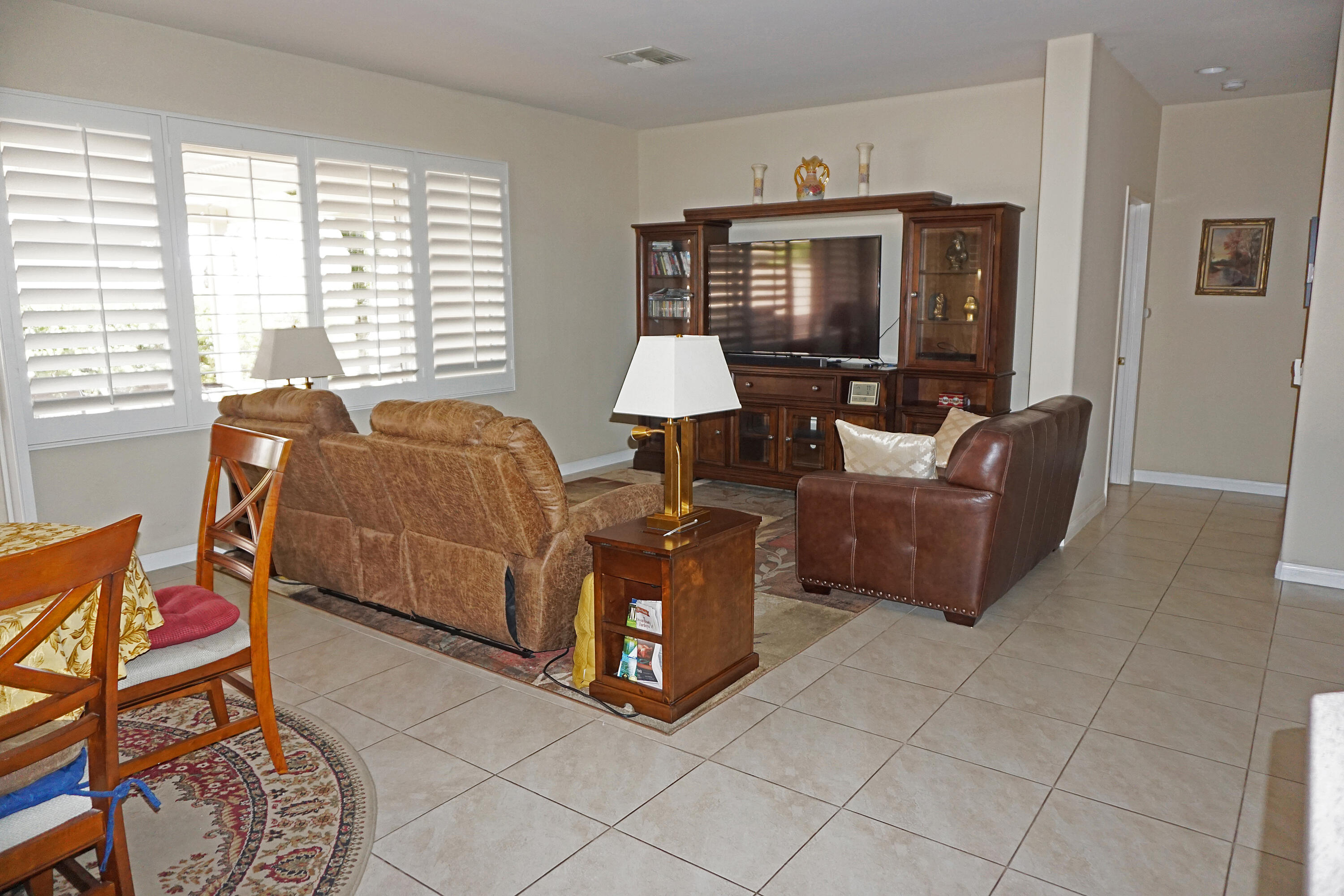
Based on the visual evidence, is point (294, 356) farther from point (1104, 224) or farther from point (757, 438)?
point (1104, 224)

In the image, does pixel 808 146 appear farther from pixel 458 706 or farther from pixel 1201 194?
pixel 458 706

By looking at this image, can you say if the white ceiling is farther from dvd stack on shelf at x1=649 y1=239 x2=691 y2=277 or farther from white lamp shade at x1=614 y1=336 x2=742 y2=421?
white lamp shade at x1=614 y1=336 x2=742 y2=421

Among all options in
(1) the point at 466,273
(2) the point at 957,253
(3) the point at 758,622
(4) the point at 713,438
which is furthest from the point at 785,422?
(3) the point at 758,622

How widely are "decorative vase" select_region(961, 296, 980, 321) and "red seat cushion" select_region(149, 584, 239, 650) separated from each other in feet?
15.0

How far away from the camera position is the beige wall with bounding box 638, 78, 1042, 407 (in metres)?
5.73

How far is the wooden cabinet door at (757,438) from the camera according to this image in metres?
6.33

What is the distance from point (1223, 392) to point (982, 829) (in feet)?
17.2

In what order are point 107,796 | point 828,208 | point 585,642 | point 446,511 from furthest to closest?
point 828,208 → point 446,511 → point 585,642 → point 107,796

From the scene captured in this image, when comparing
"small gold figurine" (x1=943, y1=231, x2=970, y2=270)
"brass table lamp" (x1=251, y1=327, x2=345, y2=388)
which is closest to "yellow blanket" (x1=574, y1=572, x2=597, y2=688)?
"brass table lamp" (x1=251, y1=327, x2=345, y2=388)

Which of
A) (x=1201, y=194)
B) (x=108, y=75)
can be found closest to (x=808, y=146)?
(x=1201, y=194)

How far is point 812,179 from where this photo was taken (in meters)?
6.22

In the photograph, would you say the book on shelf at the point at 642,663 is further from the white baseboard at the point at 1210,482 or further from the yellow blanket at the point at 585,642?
the white baseboard at the point at 1210,482

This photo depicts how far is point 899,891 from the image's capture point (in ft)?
6.77

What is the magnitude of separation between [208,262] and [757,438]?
3.64 metres
